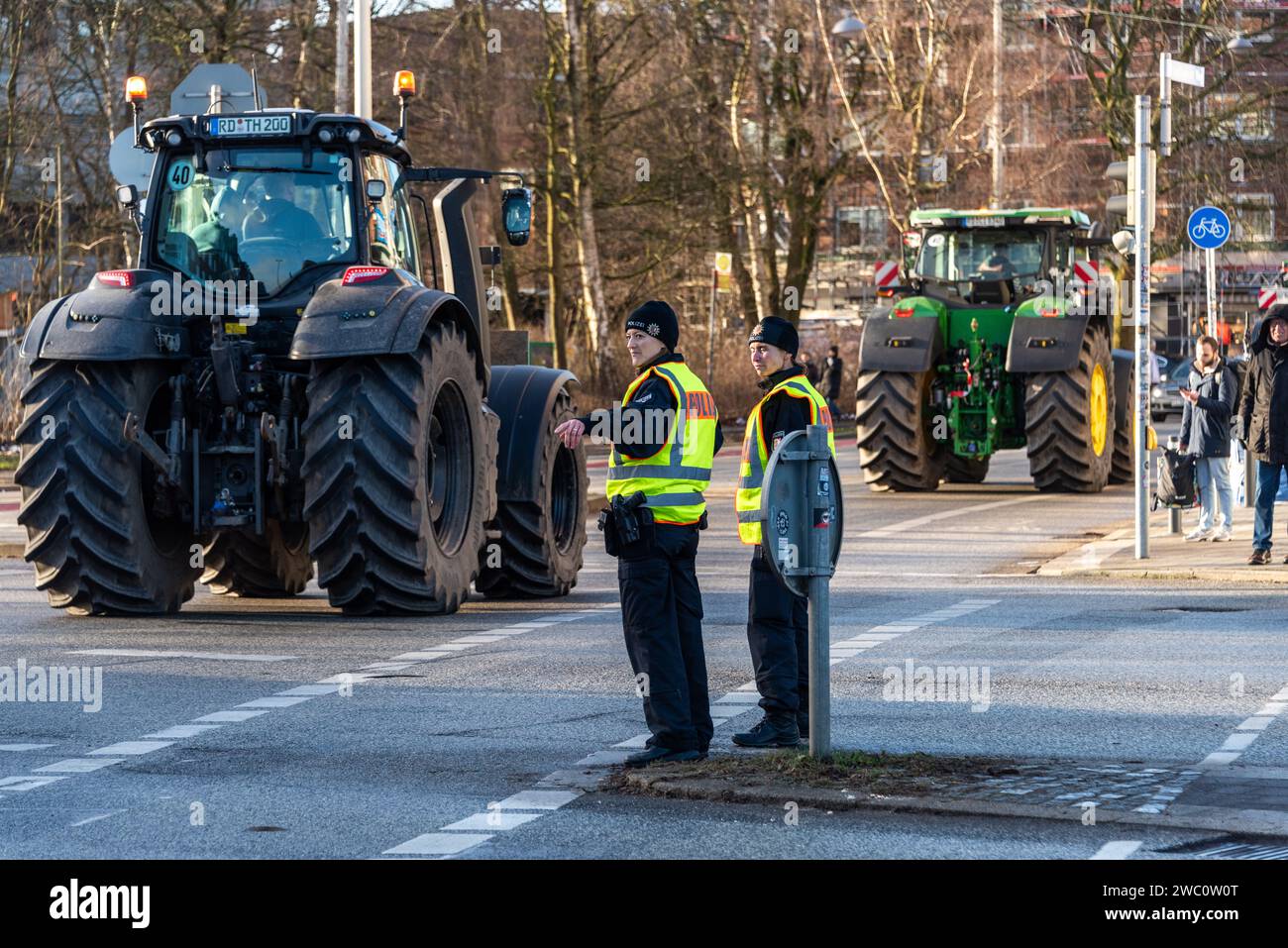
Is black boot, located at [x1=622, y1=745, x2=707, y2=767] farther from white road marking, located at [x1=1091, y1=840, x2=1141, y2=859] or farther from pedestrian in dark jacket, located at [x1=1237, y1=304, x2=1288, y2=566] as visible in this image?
pedestrian in dark jacket, located at [x1=1237, y1=304, x2=1288, y2=566]

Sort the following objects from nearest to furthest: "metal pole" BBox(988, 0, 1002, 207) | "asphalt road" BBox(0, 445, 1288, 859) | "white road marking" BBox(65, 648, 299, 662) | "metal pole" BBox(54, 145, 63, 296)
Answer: "asphalt road" BBox(0, 445, 1288, 859) → "white road marking" BBox(65, 648, 299, 662) → "metal pole" BBox(54, 145, 63, 296) → "metal pole" BBox(988, 0, 1002, 207)

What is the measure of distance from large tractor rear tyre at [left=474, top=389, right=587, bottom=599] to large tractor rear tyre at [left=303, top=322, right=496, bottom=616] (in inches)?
52.1

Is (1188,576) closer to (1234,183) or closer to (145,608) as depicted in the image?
(145,608)

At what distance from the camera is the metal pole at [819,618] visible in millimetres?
8883

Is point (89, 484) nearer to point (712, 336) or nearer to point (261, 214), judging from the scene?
point (261, 214)

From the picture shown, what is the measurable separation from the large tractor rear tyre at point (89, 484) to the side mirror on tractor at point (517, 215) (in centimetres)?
244

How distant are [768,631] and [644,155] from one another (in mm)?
32609

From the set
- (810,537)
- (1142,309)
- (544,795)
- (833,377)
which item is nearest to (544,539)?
(1142,309)

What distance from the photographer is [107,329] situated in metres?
13.9

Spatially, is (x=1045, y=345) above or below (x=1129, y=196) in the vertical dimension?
below

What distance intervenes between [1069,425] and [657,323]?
16.5m

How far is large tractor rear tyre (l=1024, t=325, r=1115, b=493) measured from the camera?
25.2m

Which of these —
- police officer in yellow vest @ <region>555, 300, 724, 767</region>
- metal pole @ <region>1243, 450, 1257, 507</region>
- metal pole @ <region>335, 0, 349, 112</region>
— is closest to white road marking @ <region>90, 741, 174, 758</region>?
police officer in yellow vest @ <region>555, 300, 724, 767</region>
